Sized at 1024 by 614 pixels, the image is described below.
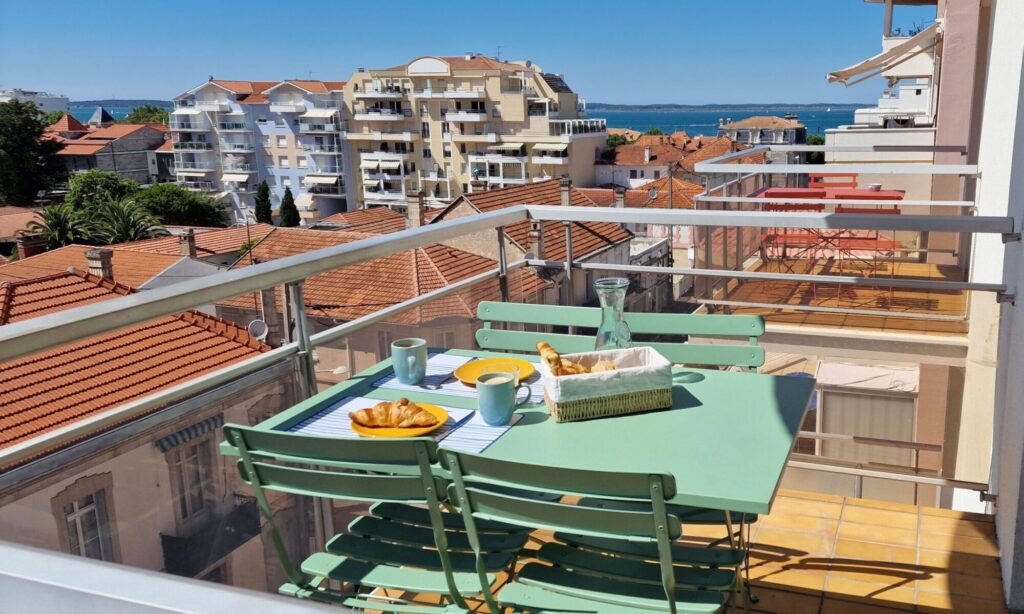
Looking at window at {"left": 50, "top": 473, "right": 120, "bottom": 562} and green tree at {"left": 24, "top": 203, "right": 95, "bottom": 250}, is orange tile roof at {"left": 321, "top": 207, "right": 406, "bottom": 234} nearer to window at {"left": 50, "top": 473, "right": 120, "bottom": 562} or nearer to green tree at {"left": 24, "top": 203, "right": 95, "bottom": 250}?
green tree at {"left": 24, "top": 203, "right": 95, "bottom": 250}

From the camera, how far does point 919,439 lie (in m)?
7.64

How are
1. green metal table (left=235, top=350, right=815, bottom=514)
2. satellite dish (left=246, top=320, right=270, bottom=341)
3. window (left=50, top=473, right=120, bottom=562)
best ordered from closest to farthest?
green metal table (left=235, top=350, right=815, bottom=514) → window (left=50, top=473, right=120, bottom=562) → satellite dish (left=246, top=320, right=270, bottom=341)

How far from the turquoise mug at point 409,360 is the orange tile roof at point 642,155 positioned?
62124mm

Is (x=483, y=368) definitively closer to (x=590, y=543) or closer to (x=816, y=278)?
(x=590, y=543)

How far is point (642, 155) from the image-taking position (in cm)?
6366

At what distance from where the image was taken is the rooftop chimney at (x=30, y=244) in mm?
35906

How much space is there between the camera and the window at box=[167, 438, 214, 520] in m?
2.65

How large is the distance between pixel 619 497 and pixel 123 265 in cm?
2871

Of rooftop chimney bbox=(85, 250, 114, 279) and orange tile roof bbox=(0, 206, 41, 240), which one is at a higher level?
rooftop chimney bbox=(85, 250, 114, 279)

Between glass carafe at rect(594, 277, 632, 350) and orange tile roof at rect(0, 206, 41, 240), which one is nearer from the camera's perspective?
glass carafe at rect(594, 277, 632, 350)

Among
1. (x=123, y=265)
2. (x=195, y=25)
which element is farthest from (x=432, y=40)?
(x=123, y=265)

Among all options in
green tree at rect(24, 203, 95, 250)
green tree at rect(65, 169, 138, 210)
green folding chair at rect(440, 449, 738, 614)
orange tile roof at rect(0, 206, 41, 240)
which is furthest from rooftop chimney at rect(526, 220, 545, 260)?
green tree at rect(65, 169, 138, 210)

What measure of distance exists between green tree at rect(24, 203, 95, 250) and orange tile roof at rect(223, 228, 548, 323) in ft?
67.8

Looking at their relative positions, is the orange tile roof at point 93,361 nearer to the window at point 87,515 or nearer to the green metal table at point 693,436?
the window at point 87,515
